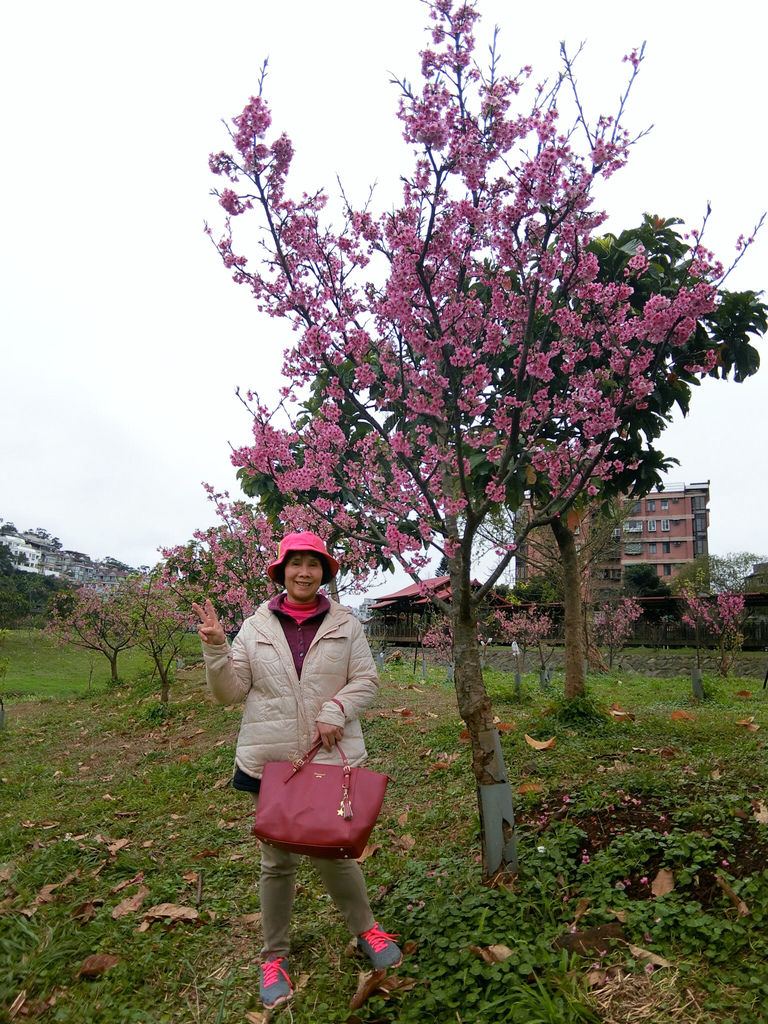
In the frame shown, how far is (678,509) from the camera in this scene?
52719 mm

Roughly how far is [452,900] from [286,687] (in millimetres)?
1363

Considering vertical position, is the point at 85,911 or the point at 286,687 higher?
the point at 286,687

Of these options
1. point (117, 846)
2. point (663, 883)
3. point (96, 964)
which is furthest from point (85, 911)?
point (663, 883)

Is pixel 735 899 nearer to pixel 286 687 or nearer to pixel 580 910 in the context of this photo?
pixel 580 910

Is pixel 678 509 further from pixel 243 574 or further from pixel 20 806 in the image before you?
pixel 20 806

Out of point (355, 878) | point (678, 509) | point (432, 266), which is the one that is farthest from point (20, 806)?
point (678, 509)

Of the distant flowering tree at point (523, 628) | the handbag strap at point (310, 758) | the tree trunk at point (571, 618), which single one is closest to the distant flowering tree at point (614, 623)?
the distant flowering tree at point (523, 628)

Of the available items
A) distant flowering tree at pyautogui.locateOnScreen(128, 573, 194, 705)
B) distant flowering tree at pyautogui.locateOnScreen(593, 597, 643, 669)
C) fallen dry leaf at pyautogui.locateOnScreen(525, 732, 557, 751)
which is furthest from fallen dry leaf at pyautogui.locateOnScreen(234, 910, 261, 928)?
distant flowering tree at pyautogui.locateOnScreen(593, 597, 643, 669)

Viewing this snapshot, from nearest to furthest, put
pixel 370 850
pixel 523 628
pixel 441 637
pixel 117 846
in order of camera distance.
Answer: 1. pixel 370 850
2. pixel 117 846
3. pixel 441 637
4. pixel 523 628

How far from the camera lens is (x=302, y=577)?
9.62 ft

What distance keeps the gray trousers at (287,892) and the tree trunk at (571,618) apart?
14.9 ft

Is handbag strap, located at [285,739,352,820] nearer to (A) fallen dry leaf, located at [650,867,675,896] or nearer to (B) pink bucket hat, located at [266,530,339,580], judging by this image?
(B) pink bucket hat, located at [266,530,339,580]

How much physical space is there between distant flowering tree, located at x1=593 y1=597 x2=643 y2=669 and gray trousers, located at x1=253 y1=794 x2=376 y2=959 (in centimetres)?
1951

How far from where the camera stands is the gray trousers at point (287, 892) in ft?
8.90
